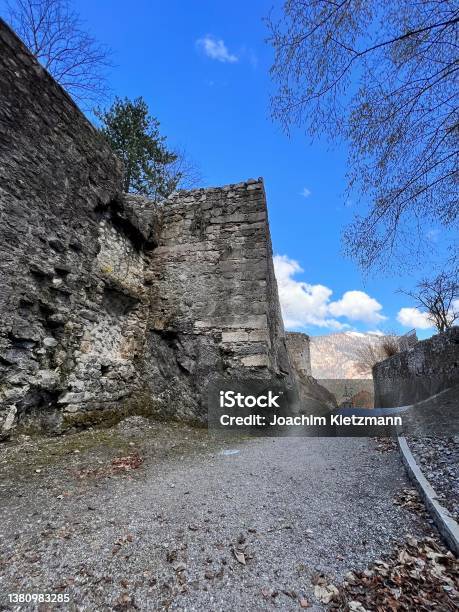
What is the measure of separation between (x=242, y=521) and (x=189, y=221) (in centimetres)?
502

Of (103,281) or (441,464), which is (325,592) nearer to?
(441,464)

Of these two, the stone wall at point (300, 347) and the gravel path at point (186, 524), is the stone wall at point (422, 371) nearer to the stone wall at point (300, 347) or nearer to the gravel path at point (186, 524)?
the gravel path at point (186, 524)

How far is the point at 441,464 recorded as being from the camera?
9.61 ft

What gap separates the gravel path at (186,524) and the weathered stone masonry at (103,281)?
91cm

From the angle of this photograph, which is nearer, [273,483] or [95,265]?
[273,483]

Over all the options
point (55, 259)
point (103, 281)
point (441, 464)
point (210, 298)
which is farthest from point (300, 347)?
point (55, 259)

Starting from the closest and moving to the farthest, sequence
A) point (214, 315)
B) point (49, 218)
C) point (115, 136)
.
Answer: point (49, 218) → point (214, 315) → point (115, 136)

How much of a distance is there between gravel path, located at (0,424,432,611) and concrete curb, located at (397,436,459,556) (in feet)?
0.42

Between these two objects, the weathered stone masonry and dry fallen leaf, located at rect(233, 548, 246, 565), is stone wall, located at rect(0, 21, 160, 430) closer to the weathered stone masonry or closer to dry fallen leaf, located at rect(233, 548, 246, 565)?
the weathered stone masonry

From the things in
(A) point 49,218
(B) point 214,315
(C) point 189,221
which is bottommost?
(B) point 214,315

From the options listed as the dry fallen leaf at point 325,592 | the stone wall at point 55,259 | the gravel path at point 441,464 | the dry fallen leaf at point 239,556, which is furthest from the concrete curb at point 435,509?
the stone wall at point 55,259

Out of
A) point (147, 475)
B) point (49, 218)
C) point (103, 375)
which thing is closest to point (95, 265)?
point (49, 218)

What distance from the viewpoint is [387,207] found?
10.6 ft

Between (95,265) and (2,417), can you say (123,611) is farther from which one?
(95,265)
